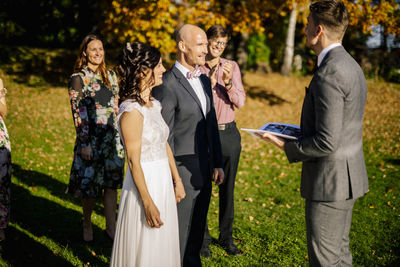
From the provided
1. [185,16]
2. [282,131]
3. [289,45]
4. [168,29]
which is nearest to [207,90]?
[282,131]

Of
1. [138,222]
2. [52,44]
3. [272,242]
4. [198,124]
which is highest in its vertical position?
[52,44]

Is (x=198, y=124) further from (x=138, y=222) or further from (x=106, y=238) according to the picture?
(x=106, y=238)

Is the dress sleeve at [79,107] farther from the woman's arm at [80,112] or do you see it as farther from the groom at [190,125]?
the groom at [190,125]

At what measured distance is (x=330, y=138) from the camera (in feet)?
7.86

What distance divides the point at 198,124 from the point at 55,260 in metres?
2.64

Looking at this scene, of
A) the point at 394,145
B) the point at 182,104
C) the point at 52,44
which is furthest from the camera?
the point at 52,44

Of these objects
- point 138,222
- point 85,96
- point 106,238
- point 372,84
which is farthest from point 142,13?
point 372,84

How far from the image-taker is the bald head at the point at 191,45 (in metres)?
3.28

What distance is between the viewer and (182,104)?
3.23 meters

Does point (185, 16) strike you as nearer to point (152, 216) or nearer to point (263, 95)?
point (263, 95)

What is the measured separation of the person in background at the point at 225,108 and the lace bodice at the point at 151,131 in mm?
1572

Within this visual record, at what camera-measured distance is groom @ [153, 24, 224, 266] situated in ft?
10.7

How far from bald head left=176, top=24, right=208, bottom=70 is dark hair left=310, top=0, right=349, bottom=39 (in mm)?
1128

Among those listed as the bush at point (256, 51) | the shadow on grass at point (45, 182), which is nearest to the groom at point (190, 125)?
the shadow on grass at point (45, 182)
